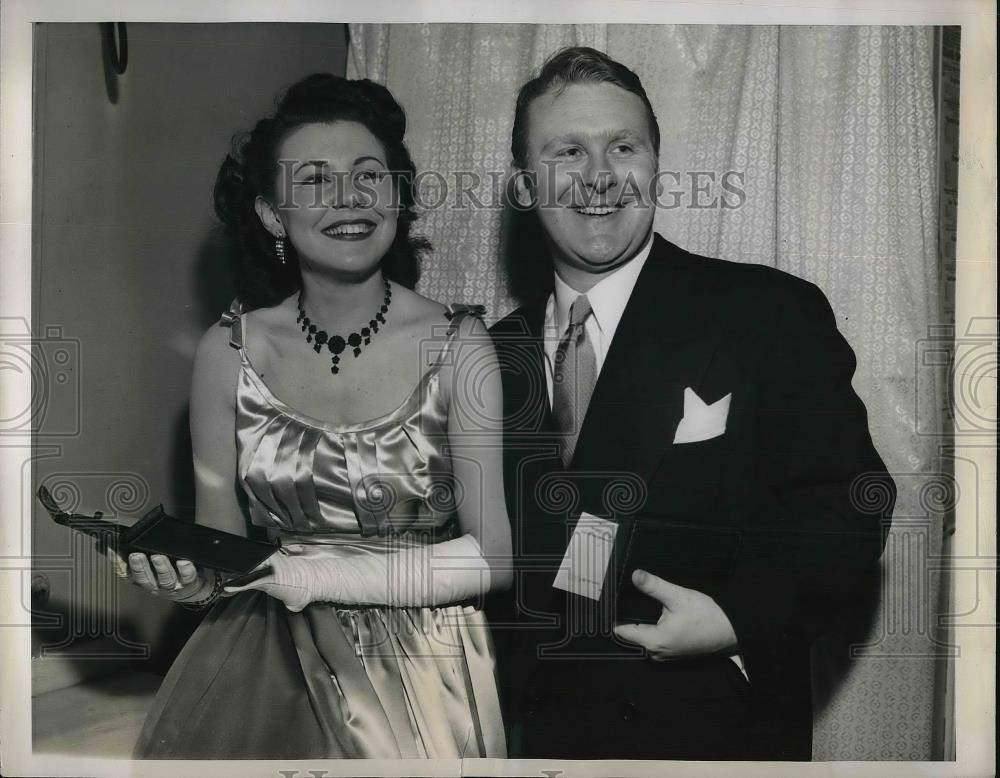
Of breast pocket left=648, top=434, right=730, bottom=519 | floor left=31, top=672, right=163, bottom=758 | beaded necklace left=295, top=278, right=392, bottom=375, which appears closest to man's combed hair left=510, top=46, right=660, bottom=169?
beaded necklace left=295, top=278, right=392, bottom=375

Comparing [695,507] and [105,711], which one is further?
[105,711]

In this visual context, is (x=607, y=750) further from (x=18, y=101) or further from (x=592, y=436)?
(x=18, y=101)

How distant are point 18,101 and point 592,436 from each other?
1.71 m

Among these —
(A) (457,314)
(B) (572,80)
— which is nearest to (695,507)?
(A) (457,314)

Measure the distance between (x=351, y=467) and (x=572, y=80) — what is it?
43.6 inches

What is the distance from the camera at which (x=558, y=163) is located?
7.37 feet

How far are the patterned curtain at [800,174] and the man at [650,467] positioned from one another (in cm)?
7

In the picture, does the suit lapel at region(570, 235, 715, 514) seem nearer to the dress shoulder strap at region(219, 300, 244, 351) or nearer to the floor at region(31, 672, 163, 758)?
the dress shoulder strap at region(219, 300, 244, 351)

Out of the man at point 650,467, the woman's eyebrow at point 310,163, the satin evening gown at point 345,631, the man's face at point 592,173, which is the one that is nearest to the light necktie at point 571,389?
the man at point 650,467

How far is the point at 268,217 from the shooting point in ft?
7.47

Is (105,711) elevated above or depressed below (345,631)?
below

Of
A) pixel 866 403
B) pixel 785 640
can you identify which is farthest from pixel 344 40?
pixel 785 640

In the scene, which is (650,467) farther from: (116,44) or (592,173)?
(116,44)

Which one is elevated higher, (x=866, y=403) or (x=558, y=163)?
(x=558, y=163)
